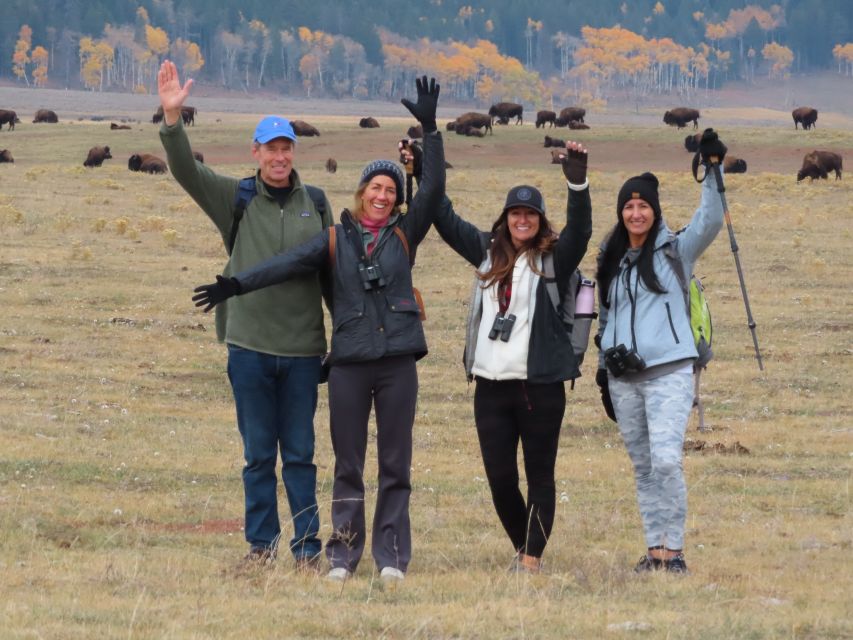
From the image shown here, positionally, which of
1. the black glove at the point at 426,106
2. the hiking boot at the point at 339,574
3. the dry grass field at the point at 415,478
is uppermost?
the black glove at the point at 426,106

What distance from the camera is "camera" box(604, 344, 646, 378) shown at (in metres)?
6.95

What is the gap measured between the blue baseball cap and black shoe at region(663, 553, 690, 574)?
8.70 feet

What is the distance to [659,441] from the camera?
6965 mm

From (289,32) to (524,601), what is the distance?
639ft

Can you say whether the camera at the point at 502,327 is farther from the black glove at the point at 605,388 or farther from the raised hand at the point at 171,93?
the raised hand at the point at 171,93

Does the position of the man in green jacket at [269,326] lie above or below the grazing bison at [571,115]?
below

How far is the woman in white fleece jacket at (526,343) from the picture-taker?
22.5ft

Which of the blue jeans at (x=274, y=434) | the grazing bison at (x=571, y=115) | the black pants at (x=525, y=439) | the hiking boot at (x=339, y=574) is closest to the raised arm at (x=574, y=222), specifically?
the black pants at (x=525, y=439)

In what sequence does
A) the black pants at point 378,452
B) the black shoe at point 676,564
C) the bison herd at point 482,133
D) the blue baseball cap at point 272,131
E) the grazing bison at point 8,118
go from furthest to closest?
the grazing bison at point 8,118 → the bison herd at point 482,133 → the black shoe at point 676,564 → the blue baseball cap at point 272,131 → the black pants at point 378,452

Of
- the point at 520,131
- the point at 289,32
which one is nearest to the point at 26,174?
the point at 520,131

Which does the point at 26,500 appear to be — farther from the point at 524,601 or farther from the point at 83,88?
the point at 83,88

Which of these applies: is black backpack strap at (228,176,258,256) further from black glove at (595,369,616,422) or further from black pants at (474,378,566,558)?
black glove at (595,369,616,422)

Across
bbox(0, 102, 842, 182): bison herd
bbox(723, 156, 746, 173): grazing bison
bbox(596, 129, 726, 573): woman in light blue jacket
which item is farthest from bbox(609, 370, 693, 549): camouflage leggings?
bbox(723, 156, 746, 173): grazing bison

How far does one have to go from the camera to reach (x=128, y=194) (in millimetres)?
36312
